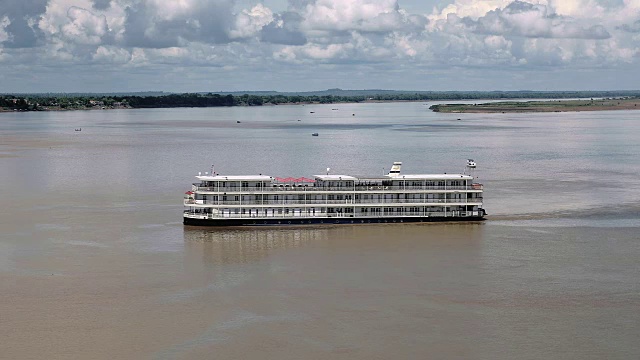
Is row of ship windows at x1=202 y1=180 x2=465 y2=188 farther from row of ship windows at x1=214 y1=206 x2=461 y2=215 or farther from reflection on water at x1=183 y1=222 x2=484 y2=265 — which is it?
reflection on water at x1=183 y1=222 x2=484 y2=265

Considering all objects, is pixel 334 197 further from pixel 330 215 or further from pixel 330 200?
pixel 330 215

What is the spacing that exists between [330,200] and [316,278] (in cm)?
1301

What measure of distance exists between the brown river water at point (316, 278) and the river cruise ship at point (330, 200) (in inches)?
43.9

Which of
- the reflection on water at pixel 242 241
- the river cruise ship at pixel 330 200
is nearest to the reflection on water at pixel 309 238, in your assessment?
the reflection on water at pixel 242 241

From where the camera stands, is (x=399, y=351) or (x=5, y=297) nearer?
(x=399, y=351)

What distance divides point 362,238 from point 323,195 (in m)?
4.94

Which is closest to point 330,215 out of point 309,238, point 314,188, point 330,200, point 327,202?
point 327,202

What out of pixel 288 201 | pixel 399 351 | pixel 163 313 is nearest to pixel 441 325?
pixel 399 351

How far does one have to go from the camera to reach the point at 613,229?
4869 centimetres

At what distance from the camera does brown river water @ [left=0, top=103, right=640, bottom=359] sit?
29.7 m

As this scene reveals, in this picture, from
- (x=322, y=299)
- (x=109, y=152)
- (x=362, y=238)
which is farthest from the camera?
(x=109, y=152)

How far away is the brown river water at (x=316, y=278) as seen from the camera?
2973cm

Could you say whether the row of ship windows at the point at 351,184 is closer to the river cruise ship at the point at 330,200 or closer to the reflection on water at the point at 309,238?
the river cruise ship at the point at 330,200

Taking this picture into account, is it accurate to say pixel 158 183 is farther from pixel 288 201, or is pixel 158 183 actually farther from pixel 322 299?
pixel 322 299
